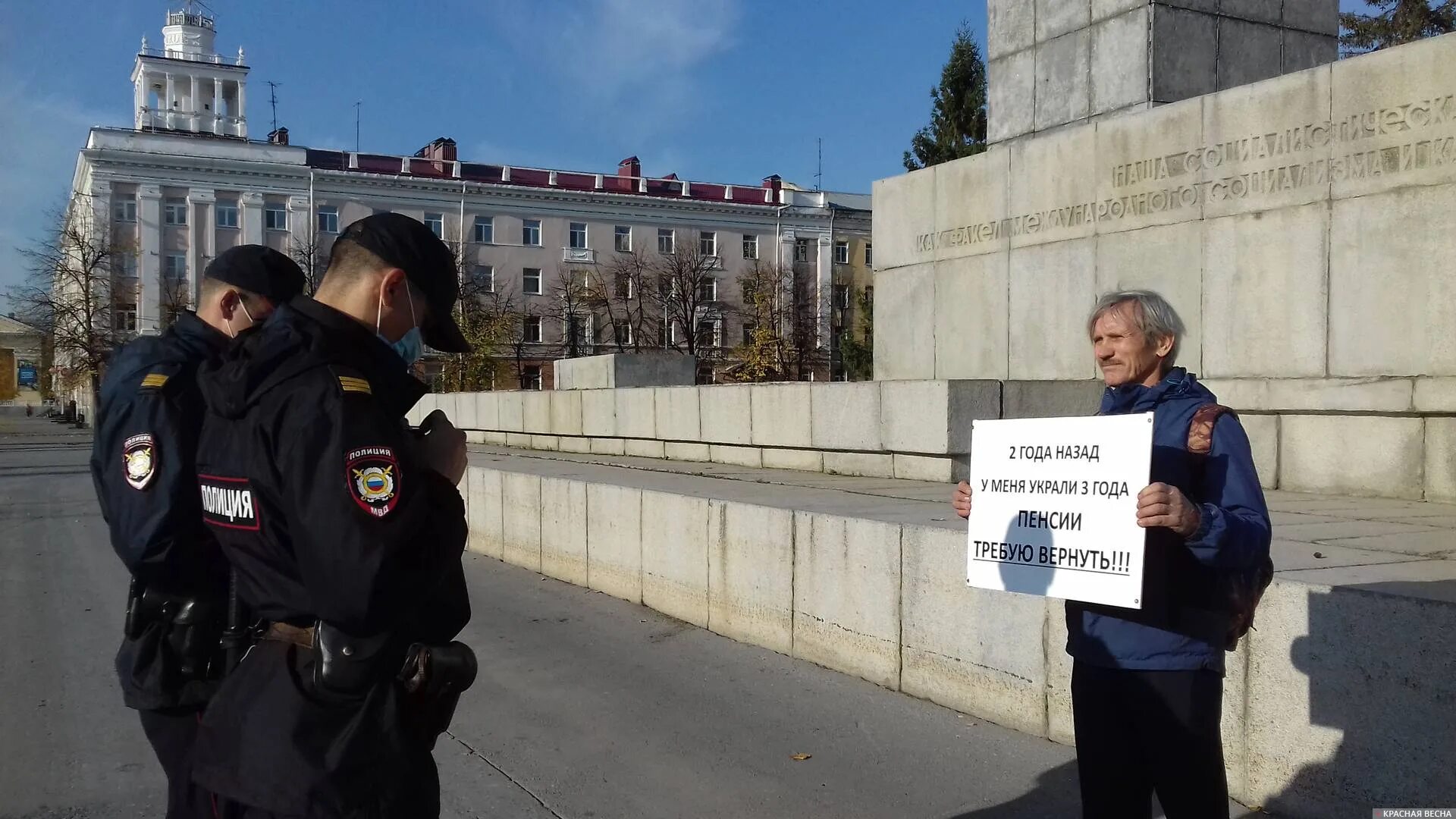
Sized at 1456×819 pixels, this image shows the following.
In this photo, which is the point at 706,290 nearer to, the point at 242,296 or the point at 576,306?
the point at 576,306

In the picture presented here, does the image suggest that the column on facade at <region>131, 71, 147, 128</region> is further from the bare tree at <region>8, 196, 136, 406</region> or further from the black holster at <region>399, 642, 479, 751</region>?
the black holster at <region>399, 642, 479, 751</region>

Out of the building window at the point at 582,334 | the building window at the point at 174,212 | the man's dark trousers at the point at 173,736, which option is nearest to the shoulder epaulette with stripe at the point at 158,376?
the man's dark trousers at the point at 173,736

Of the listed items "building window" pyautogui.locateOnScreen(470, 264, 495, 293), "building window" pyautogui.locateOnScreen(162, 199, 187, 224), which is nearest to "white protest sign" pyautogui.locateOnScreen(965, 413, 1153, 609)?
"building window" pyautogui.locateOnScreen(470, 264, 495, 293)

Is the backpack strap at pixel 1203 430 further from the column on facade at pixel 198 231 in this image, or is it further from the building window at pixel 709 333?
the column on facade at pixel 198 231

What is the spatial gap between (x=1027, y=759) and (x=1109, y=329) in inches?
102

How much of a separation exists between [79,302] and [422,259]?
54.3 metres

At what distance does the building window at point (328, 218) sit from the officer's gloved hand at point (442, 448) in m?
63.8

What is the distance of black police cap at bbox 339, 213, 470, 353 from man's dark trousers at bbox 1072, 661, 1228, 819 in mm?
1820

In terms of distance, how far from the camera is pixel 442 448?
7.43ft

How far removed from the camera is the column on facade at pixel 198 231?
5903 cm

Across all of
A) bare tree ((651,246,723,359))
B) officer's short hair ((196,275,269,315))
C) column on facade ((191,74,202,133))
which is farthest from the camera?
column on facade ((191,74,202,133))

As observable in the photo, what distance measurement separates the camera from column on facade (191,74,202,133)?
6944cm

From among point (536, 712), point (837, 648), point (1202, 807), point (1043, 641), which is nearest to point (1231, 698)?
point (1043, 641)

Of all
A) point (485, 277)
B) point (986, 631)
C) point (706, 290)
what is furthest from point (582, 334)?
point (986, 631)
